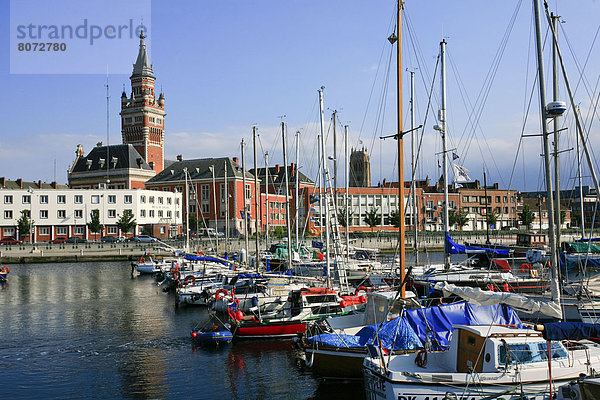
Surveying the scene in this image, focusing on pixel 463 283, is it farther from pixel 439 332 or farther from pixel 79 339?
pixel 79 339

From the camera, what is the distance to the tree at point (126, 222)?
106 m

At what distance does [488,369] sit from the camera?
1620cm

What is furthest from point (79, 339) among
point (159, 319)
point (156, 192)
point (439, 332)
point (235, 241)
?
point (156, 192)

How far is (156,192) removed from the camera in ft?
385

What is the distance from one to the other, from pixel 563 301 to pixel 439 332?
27.1 feet

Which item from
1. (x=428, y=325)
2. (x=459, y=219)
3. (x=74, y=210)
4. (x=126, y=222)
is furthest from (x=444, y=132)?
(x=459, y=219)

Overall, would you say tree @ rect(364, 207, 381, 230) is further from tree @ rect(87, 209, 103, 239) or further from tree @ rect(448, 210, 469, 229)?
tree @ rect(87, 209, 103, 239)

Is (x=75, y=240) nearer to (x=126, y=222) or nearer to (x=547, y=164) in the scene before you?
(x=126, y=222)

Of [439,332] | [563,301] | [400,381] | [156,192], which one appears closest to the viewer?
[400,381]

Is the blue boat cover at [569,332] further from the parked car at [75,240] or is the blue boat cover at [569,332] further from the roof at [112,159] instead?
the roof at [112,159]

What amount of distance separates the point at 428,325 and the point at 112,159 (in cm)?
12044

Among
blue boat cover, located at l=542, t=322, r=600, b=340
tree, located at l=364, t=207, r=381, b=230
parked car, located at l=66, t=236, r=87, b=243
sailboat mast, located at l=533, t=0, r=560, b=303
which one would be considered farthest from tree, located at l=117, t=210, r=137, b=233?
blue boat cover, located at l=542, t=322, r=600, b=340

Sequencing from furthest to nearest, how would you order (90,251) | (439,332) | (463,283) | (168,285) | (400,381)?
(90,251) → (168,285) → (463,283) → (439,332) → (400,381)

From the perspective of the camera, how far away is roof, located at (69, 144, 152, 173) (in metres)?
130
